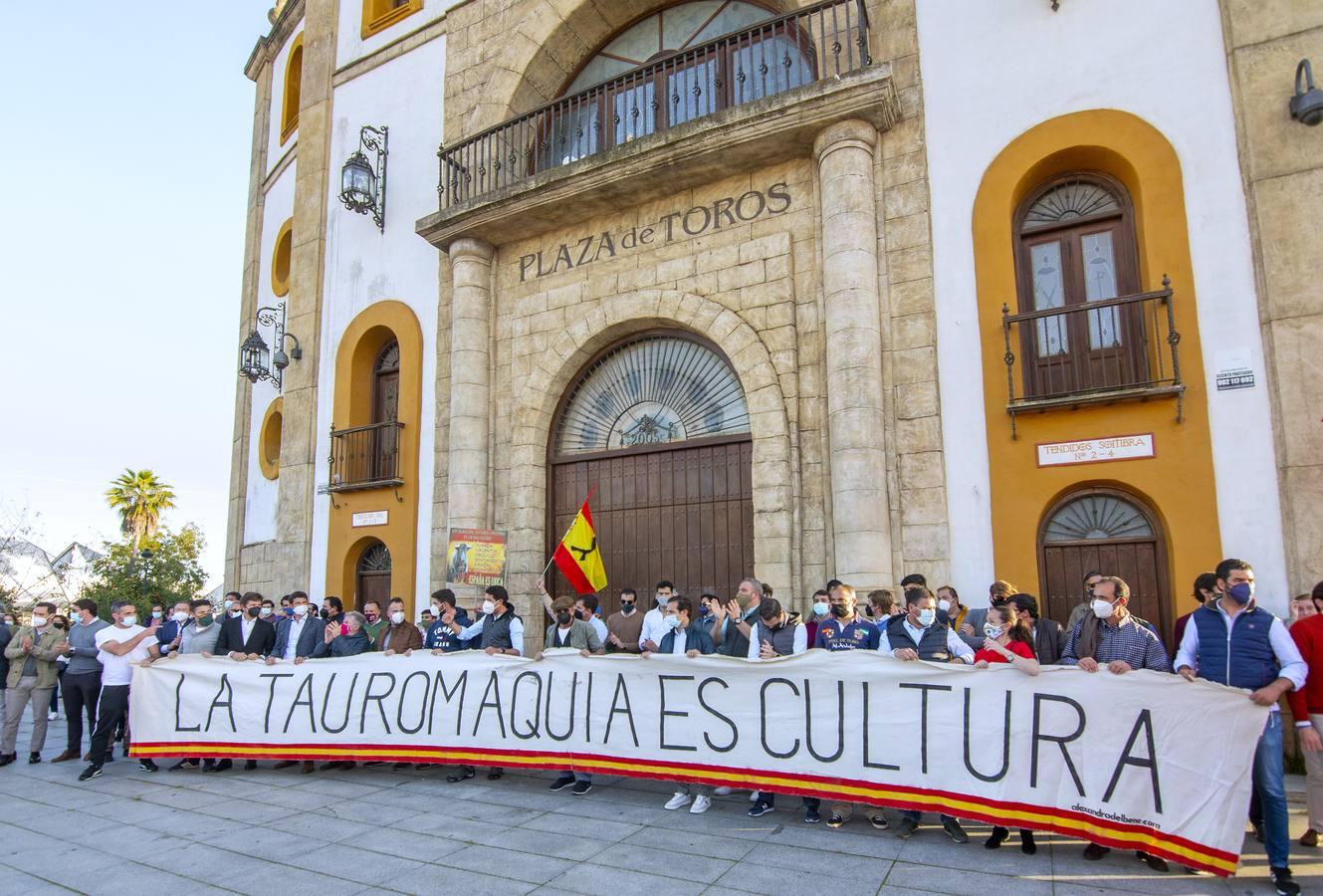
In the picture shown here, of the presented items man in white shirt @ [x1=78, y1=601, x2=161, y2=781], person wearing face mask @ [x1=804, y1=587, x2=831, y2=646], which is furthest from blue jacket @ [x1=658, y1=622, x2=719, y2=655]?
man in white shirt @ [x1=78, y1=601, x2=161, y2=781]

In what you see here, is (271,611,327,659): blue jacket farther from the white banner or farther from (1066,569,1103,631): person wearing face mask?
(1066,569,1103,631): person wearing face mask

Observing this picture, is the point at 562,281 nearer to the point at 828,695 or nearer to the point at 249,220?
the point at 828,695

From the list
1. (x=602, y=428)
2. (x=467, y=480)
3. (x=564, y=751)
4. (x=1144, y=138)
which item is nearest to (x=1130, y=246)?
(x=1144, y=138)

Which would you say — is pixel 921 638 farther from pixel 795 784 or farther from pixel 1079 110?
pixel 1079 110

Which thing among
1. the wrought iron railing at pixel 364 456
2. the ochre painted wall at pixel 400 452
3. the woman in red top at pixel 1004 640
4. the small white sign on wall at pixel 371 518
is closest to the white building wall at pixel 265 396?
the wrought iron railing at pixel 364 456

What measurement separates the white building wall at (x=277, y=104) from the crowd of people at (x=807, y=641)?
11.1 m

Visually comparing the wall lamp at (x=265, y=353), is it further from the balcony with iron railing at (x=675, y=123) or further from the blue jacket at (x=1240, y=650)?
the blue jacket at (x=1240, y=650)

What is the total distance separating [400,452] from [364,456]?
3.29ft

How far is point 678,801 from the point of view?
6566mm

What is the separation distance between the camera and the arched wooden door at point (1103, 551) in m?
8.09

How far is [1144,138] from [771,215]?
13.5 ft

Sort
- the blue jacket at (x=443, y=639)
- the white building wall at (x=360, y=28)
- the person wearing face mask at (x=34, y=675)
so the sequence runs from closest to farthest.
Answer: the blue jacket at (x=443, y=639) → the person wearing face mask at (x=34, y=675) → the white building wall at (x=360, y=28)

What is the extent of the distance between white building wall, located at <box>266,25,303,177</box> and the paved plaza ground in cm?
1496

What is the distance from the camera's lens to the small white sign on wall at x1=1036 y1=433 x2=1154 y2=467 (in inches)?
321
